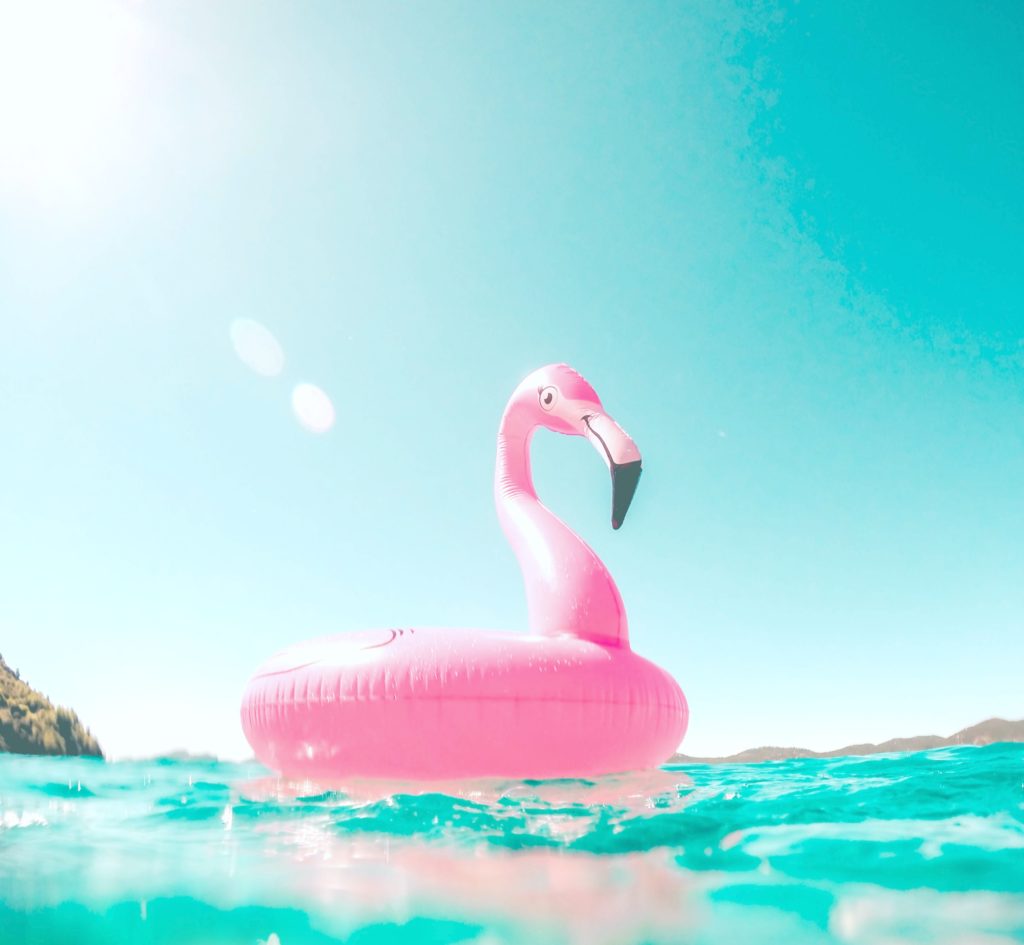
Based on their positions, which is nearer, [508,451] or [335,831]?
[335,831]

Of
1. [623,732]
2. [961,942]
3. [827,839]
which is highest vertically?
[623,732]

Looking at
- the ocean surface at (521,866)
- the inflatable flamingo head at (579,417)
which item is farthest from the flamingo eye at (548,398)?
the ocean surface at (521,866)

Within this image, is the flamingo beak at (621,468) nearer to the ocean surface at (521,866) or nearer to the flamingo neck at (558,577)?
the flamingo neck at (558,577)

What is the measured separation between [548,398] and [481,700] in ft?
8.61

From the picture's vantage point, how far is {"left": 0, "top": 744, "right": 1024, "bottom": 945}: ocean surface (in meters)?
2.61

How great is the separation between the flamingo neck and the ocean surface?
3.26 ft

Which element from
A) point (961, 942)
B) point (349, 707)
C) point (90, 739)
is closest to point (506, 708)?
point (349, 707)

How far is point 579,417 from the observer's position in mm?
5379

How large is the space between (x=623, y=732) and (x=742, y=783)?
3.57 ft

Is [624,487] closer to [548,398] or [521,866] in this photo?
[548,398]

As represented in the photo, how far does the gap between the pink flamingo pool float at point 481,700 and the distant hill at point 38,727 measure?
14.7 ft

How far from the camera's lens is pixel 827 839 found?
305cm

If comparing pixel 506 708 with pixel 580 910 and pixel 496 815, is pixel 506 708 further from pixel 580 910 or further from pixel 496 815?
pixel 580 910

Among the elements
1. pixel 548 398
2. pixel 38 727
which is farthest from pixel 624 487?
pixel 38 727
